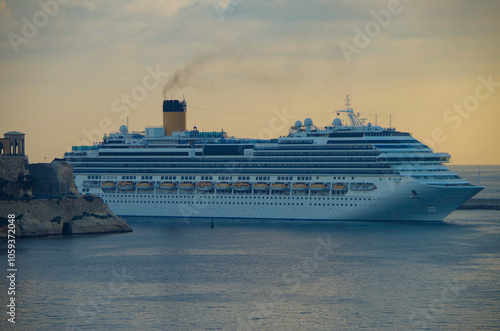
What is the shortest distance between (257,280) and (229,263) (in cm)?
530

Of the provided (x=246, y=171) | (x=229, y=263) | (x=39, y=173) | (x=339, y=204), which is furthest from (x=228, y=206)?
(x=229, y=263)

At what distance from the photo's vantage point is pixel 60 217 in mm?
59844

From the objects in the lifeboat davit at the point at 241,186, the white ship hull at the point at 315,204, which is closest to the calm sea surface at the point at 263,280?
the white ship hull at the point at 315,204

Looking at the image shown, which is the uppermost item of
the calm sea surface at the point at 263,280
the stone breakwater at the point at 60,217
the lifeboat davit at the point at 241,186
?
the lifeboat davit at the point at 241,186

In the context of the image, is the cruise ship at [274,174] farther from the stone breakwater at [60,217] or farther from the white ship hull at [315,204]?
the stone breakwater at [60,217]

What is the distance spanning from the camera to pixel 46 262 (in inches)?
1859

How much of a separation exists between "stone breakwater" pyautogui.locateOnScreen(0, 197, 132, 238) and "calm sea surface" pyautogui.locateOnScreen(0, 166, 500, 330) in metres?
1.68

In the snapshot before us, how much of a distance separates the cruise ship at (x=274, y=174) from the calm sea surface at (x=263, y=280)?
15.4 ft

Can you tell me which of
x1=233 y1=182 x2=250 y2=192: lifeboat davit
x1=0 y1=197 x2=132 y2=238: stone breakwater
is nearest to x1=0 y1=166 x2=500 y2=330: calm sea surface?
x1=0 y1=197 x2=132 y2=238: stone breakwater

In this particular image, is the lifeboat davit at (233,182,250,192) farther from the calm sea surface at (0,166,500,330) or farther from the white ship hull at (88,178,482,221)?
the calm sea surface at (0,166,500,330)

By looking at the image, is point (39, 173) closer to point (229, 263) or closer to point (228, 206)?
point (228, 206)

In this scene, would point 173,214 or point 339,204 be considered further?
point 173,214

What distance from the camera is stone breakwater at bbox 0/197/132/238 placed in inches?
2253

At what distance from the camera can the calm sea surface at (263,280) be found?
34.4m
